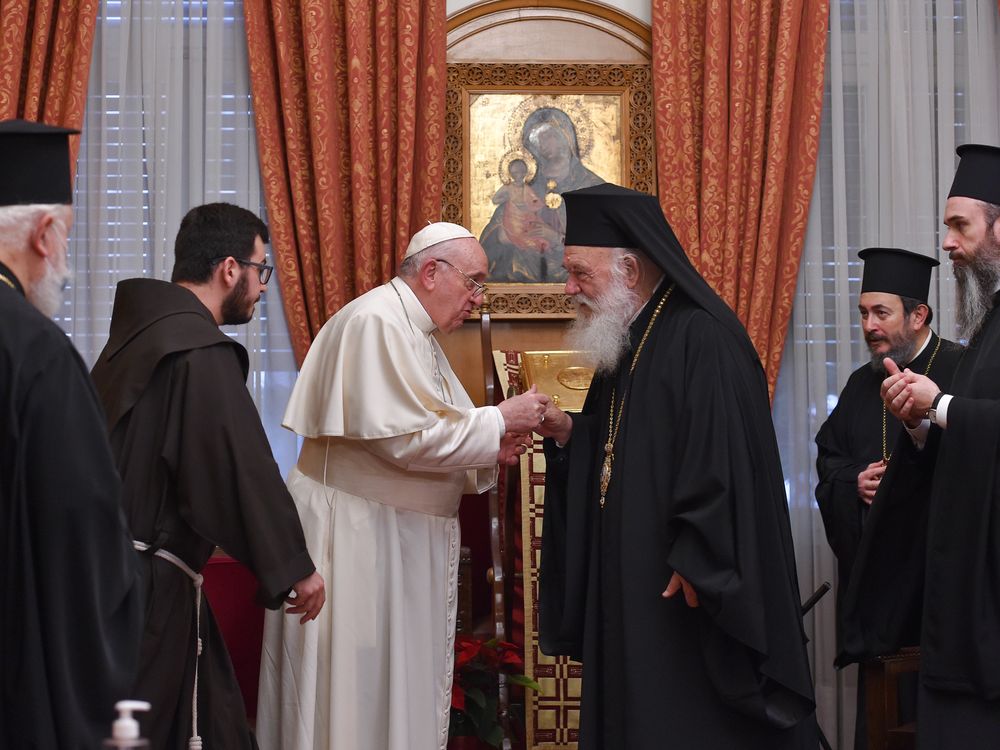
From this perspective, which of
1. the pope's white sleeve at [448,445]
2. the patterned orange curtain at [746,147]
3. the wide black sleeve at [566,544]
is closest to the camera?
the wide black sleeve at [566,544]

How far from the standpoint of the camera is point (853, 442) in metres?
5.29

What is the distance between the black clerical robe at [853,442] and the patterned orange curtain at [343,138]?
2.08 m

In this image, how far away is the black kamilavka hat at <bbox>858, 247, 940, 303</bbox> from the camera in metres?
5.24

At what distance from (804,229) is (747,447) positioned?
107 inches

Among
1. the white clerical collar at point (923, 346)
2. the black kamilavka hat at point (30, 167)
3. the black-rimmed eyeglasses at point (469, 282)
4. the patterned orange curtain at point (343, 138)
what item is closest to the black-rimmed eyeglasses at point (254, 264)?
the black-rimmed eyeglasses at point (469, 282)

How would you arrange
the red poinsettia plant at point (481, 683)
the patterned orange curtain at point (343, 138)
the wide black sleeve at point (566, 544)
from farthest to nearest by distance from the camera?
the patterned orange curtain at point (343, 138) < the red poinsettia plant at point (481, 683) < the wide black sleeve at point (566, 544)

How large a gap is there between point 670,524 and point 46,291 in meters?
1.77

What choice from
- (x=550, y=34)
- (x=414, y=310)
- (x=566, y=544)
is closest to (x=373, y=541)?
(x=566, y=544)

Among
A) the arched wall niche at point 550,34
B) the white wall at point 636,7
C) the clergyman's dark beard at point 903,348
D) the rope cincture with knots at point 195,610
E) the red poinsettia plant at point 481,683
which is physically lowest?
the red poinsettia plant at point 481,683

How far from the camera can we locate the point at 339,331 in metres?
4.23

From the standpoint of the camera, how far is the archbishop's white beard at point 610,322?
12.6ft

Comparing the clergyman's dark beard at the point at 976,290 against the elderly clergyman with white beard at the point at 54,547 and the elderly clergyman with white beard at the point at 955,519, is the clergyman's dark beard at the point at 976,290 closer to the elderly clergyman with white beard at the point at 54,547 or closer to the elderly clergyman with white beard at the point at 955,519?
the elderly clergyman with white beard at the point at 955,519

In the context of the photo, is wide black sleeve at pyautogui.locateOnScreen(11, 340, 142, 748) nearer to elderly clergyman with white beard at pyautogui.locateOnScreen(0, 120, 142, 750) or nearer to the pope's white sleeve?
elderly clergyman with white beard at pyautogui.locateOnScreen(0, 120, 142, 750)

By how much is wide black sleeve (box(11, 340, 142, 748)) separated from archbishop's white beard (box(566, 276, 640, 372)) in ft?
6.35
